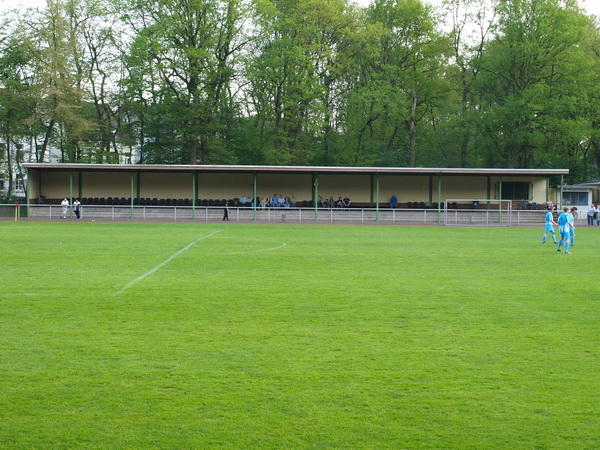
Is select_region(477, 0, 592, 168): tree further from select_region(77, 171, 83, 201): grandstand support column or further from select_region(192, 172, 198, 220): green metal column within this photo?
select_region(77, 171, 83, 201): grandstand support column

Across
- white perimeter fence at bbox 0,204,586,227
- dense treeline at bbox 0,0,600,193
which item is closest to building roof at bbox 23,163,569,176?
white perimeter fence at bbox 0,204,586,227

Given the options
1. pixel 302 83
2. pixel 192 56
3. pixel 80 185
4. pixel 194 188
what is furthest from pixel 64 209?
pixel 302 83

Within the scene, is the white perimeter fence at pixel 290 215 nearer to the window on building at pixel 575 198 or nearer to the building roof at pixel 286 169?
the building roof at pixel 286 169

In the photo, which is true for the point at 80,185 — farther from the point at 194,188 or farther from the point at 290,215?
the point at 290,215

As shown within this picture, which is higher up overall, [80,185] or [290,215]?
[80,185]

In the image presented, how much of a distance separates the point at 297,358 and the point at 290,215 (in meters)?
33.4

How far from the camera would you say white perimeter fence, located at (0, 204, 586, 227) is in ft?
129

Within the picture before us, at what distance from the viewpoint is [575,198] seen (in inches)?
1986

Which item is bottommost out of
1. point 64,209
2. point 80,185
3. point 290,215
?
point 290,215

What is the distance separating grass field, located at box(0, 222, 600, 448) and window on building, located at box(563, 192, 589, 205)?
127 ft

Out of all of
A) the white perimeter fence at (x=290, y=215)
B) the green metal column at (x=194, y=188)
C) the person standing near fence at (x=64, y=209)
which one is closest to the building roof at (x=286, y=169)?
the green metal column at (x=194, y=188)

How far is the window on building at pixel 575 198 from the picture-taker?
50.1m

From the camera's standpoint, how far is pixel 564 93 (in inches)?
2062

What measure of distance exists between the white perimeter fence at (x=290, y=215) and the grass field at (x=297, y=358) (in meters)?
25.0
